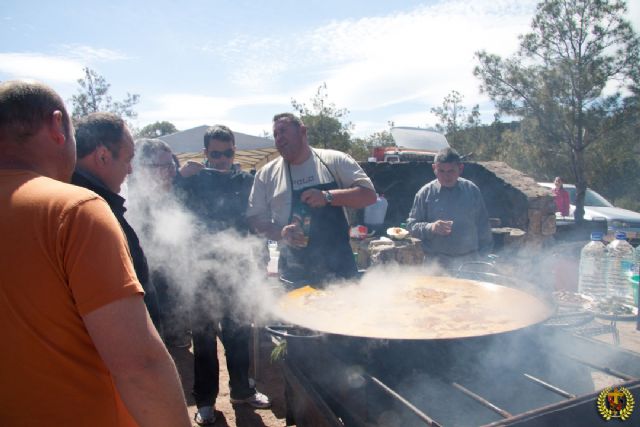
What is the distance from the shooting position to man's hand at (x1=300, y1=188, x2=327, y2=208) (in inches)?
125

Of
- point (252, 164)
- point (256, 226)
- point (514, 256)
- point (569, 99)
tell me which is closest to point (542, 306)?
point (256, 226)

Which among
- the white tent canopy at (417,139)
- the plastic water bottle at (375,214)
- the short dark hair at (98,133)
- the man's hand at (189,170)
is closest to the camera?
the short dark hair at (98,133)

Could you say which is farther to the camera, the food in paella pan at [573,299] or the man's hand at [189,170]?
the man's hand at [189,170]

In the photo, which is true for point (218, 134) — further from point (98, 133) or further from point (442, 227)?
point (442, 227)

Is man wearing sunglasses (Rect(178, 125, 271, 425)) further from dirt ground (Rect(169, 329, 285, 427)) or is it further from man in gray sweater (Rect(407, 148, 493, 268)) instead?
man in gray sweater (Rect(407, 148, 493, 268))

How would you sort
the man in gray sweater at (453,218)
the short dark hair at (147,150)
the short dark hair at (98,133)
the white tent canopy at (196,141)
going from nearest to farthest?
the short dark hair at (98,133), the short dark hair at (147,150), the man in gray sweater at (453,218), the white tent canopy at (196,141)

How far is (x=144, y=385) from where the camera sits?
1148 millimetres

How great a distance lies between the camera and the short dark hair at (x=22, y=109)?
3.83 feet

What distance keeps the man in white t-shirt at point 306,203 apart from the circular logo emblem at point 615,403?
2017 millimetres

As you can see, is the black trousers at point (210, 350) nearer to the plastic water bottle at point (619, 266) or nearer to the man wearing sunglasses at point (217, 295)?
the man wearing sunglasses at point (217, 295)

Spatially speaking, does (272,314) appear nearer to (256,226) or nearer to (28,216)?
(256,226)

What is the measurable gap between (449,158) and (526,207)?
14.6 ft

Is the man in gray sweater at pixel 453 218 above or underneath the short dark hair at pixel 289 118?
underneath

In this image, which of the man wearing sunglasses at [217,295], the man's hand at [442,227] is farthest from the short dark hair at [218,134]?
the man's hand at [442,227]
